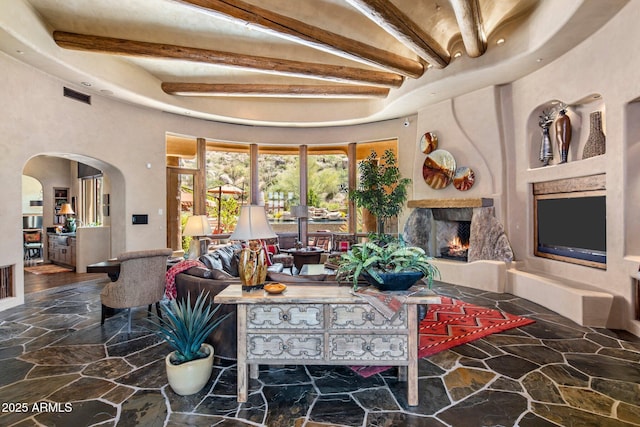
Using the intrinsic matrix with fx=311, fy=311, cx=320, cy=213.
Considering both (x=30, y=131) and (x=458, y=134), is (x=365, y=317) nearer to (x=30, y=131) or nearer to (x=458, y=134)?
(x=458, y=134)

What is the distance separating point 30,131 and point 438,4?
636 centimetres

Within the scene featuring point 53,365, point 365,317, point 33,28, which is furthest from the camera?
point 33,28

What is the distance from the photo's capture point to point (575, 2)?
132 inches

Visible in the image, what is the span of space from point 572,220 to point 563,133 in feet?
4.15

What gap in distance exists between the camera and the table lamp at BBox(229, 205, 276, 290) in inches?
94.0

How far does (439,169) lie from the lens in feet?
20.2

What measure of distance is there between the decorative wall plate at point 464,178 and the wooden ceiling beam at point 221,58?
211 centimetres

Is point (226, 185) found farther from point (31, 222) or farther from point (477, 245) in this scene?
point (477, 245)

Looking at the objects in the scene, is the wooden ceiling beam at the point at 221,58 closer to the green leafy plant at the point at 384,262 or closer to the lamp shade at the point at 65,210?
the green leafy plant at the point at 384,262

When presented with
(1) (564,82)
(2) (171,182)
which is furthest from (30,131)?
(1) (564,82)

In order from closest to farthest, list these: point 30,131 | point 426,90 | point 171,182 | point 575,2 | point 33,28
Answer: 1. point 575,2
2. point 33,28
3. point 30,131
4. point 426,90
5. point 171,182

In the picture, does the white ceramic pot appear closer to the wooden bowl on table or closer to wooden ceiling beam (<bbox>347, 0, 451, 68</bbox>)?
the wooden bowl on table

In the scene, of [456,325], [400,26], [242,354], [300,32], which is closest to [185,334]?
[242,354]

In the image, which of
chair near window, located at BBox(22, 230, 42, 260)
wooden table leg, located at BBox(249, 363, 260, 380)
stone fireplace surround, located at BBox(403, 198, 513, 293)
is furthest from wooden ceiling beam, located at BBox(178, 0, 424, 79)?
chair near window, located at BBox(22, 230, 42, 260)
